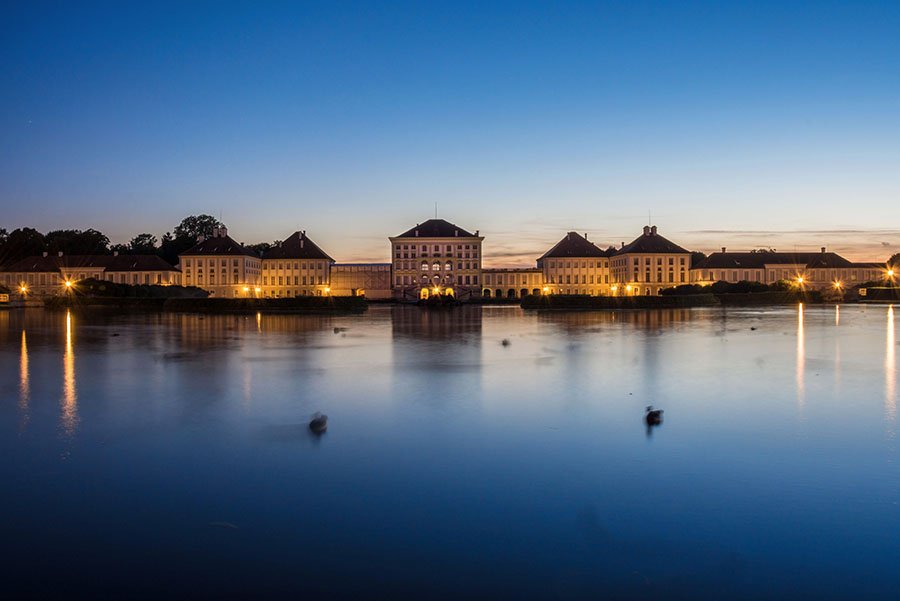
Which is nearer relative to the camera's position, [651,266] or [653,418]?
[653,418]

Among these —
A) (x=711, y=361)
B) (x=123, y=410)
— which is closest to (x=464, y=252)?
(x=711, y=361)

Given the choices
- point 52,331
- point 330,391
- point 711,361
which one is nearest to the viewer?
point 330,391

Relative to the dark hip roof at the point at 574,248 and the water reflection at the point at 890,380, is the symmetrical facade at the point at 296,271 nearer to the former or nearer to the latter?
the dark hip roof at the point at 574,248

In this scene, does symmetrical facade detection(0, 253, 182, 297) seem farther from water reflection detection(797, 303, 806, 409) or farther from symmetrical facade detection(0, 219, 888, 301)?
water reflection detection(797, 303, 806, 409)

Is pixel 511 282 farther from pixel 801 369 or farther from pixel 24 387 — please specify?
pixel 24 387

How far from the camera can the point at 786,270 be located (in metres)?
114

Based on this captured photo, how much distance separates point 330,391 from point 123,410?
3.96 metres

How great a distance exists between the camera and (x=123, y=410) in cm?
1187

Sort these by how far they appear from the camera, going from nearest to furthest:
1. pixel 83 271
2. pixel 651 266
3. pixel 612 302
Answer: pixel 612 302
pixel 83 271
pixel 651 266

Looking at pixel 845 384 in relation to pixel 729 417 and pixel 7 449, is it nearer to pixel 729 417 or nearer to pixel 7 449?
pixel 729 417

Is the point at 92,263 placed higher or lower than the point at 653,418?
higher

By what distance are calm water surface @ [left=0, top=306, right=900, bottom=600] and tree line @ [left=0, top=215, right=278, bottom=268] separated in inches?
4223

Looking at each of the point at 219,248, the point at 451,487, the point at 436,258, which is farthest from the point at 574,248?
the point at 451,487

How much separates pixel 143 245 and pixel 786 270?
11293 cm
